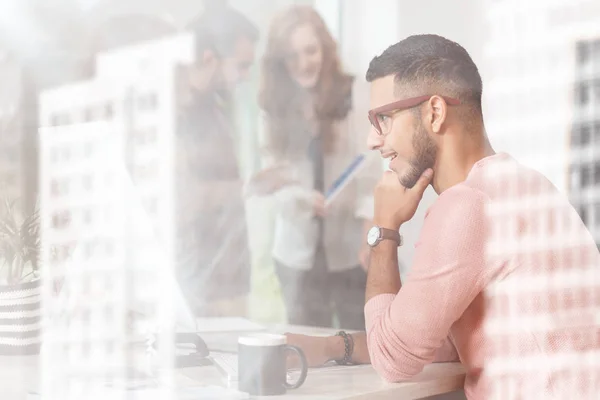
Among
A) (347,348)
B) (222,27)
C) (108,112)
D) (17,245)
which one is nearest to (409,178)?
(347,348)

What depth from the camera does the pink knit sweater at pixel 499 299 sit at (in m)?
1.15

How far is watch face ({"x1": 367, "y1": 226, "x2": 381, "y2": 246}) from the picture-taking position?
51.9 inches

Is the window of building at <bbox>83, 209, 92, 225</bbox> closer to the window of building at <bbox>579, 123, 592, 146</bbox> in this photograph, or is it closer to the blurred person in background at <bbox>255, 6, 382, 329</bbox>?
the blurred person in background at <bbox>255, 6, 382, 329</bbox>

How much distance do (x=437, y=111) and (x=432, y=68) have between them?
0.09 metres

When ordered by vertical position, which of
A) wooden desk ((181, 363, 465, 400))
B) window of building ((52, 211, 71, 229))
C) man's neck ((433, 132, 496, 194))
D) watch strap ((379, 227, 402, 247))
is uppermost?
man's neck ((433, 132, 496, 194))

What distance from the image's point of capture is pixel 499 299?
1.21m

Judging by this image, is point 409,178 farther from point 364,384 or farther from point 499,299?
point 364,384

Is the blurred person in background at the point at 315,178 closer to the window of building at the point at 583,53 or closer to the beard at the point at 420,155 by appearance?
the beard at the point at 420,155

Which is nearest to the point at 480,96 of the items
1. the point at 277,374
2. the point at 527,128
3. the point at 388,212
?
the point at 527,128

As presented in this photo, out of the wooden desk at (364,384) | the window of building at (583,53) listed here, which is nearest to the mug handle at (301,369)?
the wooden desk at (364,384)

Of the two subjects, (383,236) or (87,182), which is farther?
(383,236)

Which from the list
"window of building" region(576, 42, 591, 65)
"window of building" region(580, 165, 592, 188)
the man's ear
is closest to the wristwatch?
the man's ear

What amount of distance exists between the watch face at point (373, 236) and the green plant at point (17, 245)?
617mm

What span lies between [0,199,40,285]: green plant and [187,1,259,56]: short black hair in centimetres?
42
